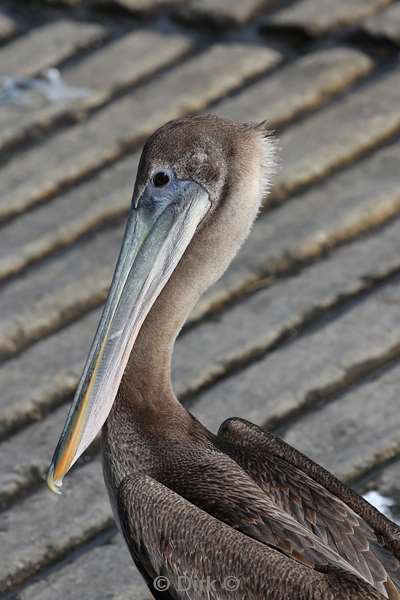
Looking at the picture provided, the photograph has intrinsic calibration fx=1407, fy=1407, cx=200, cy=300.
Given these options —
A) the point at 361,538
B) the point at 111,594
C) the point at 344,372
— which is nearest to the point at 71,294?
the point at 344,372

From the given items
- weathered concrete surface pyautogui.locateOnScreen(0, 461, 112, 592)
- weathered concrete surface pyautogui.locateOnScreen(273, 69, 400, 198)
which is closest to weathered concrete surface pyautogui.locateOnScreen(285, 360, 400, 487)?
weathered concrete surface pyautogui.locateOnScreen(0, 461, 112, 592)

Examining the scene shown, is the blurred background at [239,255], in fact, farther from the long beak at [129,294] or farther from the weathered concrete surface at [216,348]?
the long beak at [129,294]

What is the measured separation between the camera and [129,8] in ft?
19.2

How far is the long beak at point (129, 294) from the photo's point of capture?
311 cm

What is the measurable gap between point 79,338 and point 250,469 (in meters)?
1.26

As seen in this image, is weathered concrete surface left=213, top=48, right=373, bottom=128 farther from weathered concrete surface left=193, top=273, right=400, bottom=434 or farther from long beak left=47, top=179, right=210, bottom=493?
long beak left=47, top=179, right=210, bottom=493

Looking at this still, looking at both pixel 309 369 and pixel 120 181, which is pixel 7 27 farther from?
pixel 309 369

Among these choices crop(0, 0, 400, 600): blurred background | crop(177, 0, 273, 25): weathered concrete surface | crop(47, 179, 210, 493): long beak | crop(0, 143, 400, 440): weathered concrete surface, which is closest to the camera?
crop(47, 179, 210, 493): long beak

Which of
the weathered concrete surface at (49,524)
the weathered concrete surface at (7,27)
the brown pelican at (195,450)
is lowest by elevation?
the weathered concrete surface at (49,524)

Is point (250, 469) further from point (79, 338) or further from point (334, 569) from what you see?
point (79, 338)

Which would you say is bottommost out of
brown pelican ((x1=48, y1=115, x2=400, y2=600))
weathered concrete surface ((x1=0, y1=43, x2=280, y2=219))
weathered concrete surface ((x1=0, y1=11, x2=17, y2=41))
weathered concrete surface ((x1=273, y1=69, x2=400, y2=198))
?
weathered concrete surface ((x1=273, y1=69, x2=400, y2=198))

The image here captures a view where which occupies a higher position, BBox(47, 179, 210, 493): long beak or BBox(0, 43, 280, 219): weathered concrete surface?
BBox(47, 179, 210, 493): long beak

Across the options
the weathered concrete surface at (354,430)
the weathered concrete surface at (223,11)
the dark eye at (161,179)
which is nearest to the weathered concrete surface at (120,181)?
the weathered concrete surface at (223,11)

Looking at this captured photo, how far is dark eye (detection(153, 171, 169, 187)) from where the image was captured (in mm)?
3232
